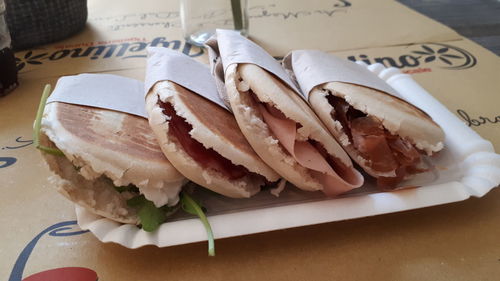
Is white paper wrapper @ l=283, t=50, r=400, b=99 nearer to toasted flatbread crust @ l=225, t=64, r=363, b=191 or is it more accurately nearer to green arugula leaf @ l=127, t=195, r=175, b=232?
toasted flatbread crust @ l=225, t=64, r=363, b=191

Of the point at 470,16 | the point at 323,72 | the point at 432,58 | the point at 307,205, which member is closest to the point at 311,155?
the point at 307,205

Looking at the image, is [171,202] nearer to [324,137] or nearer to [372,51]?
[324,137]

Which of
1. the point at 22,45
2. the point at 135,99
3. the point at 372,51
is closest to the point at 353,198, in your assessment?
the point at 135,99

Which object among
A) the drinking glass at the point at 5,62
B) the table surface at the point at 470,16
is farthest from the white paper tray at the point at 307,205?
the table surface at the point at 470,16

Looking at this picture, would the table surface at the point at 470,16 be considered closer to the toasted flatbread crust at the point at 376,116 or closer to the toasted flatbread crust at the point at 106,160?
the toasted flatbread crust at the point at 376,116

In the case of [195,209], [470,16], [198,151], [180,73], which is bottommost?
[470,16]

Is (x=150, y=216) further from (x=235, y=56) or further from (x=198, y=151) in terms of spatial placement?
(x=235, y=56)

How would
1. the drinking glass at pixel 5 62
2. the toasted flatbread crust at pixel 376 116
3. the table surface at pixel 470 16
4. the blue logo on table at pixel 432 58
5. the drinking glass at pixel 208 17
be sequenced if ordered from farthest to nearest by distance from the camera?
the table surface at pixel 470 16 → the drinking glass at pixel 208 17 → the blue logo on table at pixel 432 58 → the drinking glass at pixel 5 62 → the toasted flatbread crust at pixel 376 116
